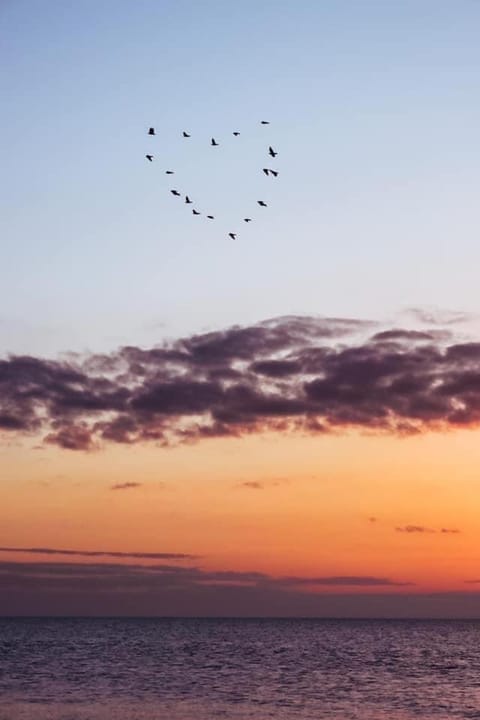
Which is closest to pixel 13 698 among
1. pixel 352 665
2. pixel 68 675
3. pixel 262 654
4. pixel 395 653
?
pixel 68 675

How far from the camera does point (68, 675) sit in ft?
270

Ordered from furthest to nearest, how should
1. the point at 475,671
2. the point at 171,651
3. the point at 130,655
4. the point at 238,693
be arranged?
the point at 171,651 < the point at 130,655 < the point at 475,671 < the point at 238,693

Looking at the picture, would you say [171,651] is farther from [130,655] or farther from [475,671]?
[475,671]

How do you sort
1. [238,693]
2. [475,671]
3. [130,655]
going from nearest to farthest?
[238,693], [475,671], [130,655]

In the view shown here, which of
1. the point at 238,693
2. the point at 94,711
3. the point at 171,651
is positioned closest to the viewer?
the point at 94,711

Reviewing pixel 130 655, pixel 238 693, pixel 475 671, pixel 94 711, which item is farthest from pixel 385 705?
pixel 130 655

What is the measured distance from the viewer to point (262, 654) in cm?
12106

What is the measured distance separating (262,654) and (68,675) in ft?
142

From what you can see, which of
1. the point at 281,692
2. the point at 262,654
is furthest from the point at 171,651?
the point at 281,692

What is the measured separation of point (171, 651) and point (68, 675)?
150 ft

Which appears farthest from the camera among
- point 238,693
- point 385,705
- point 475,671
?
point 475,671

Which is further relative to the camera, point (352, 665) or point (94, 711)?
A: point (352, 665)

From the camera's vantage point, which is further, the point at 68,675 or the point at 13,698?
the point at 68,675

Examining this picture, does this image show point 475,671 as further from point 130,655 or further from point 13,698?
Answer: point 13,698
